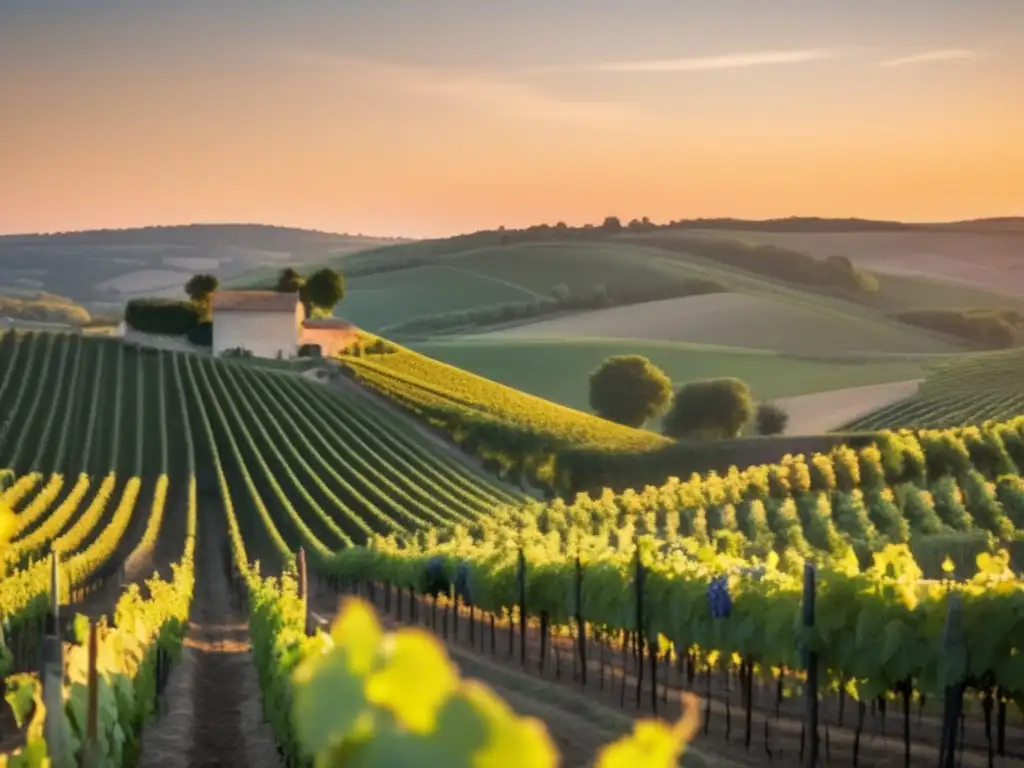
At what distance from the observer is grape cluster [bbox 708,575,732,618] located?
39.3 feet

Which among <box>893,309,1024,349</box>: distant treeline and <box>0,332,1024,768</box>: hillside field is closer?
<box>0,332,1024,768</box>: hillside field

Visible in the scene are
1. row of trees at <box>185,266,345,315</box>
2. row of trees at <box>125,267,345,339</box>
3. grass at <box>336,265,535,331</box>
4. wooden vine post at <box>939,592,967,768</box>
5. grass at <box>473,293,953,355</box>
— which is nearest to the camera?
wooden vine post at <box>939,592,967,768</box>

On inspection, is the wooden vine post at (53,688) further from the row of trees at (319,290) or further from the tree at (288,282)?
the row of trees at (319,290)

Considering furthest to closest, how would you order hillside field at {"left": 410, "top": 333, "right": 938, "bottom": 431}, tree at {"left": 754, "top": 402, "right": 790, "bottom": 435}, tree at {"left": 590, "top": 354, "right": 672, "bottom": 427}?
hillside field at {"left": 410, "top": 333, "right": 938, "bottom": 431} → tree at {"left": 590, "top": 354, "right": 672, "bottom": 427} → tree at {"left": 754, "top": 402, "right": 790, "bottom": 435}

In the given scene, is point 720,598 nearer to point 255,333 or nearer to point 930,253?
point 255,333

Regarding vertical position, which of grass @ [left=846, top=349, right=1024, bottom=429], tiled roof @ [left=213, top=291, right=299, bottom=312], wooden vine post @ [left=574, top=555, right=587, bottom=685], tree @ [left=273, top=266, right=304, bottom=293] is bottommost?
grass @ [left=846, top=349, right=1024, bottom=429]

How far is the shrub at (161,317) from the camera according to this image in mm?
77062

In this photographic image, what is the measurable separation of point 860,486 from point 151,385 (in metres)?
36.1

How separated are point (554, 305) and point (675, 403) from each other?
3882 centimetres

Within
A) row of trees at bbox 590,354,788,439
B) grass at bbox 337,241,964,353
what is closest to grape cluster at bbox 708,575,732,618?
row of trees at bbox 590,354,788,439

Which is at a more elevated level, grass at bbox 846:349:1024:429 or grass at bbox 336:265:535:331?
grass at bbox 336:265:535:331

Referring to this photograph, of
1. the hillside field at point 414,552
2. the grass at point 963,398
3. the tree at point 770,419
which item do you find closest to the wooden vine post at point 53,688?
the hillside field at point 414,552

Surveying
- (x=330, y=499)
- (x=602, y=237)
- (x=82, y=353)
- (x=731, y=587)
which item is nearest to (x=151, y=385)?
(x=82, y=353)

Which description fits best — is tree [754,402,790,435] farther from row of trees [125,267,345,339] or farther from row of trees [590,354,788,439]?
row of trees [125,267,345,339]
